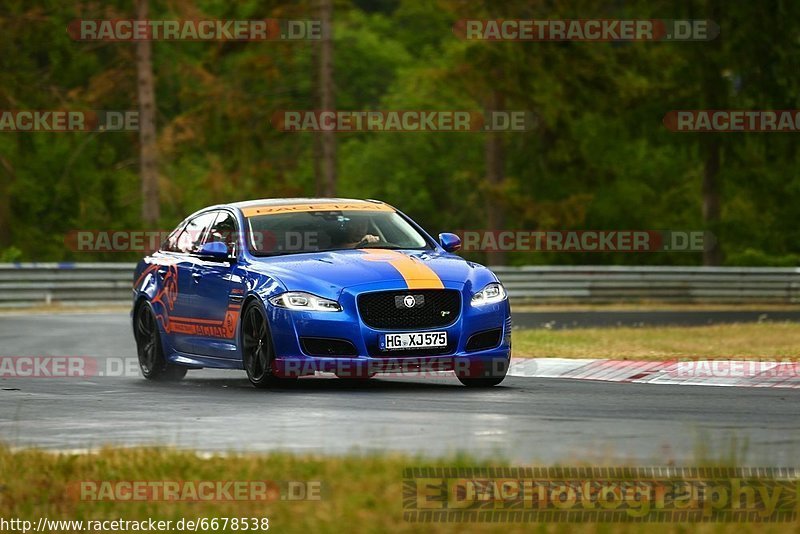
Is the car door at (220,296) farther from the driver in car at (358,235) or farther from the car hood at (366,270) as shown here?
the driver in car at (358,235)

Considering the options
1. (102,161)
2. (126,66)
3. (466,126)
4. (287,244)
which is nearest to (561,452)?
(287,244)

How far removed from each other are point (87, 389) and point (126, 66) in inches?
1177

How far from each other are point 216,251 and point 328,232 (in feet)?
3.30

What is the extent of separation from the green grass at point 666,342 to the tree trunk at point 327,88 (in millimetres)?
14869

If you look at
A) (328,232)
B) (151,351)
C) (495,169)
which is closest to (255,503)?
(328,232)

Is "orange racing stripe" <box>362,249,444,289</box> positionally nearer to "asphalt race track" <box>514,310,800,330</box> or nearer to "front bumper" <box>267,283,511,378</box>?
"front bumper" <box>267,283,511,378</box>

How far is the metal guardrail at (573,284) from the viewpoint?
110 feet

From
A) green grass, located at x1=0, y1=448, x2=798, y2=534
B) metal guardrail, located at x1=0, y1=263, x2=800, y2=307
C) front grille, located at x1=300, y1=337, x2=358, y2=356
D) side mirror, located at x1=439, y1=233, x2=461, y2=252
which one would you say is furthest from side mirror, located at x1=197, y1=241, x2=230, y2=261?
metal guardrail, located at x1=0, y1=263, x2=800, y2=307

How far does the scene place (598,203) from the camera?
185 ft

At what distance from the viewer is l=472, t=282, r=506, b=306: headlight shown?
13859 mm

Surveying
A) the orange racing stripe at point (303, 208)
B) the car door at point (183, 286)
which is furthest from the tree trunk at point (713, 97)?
the orange racing stripe at point (303, 208)

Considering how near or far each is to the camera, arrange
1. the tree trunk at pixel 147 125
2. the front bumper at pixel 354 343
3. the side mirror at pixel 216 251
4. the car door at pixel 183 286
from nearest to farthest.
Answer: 1. the front bumper at pixel 354 343
2. the side mirror at pixel 216 251
3. the car door at pixel 183 286
4. the tree trunk at pixel 147 125

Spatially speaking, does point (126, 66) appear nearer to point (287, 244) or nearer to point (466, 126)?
point (466, 126)

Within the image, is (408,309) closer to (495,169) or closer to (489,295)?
(489,295)
